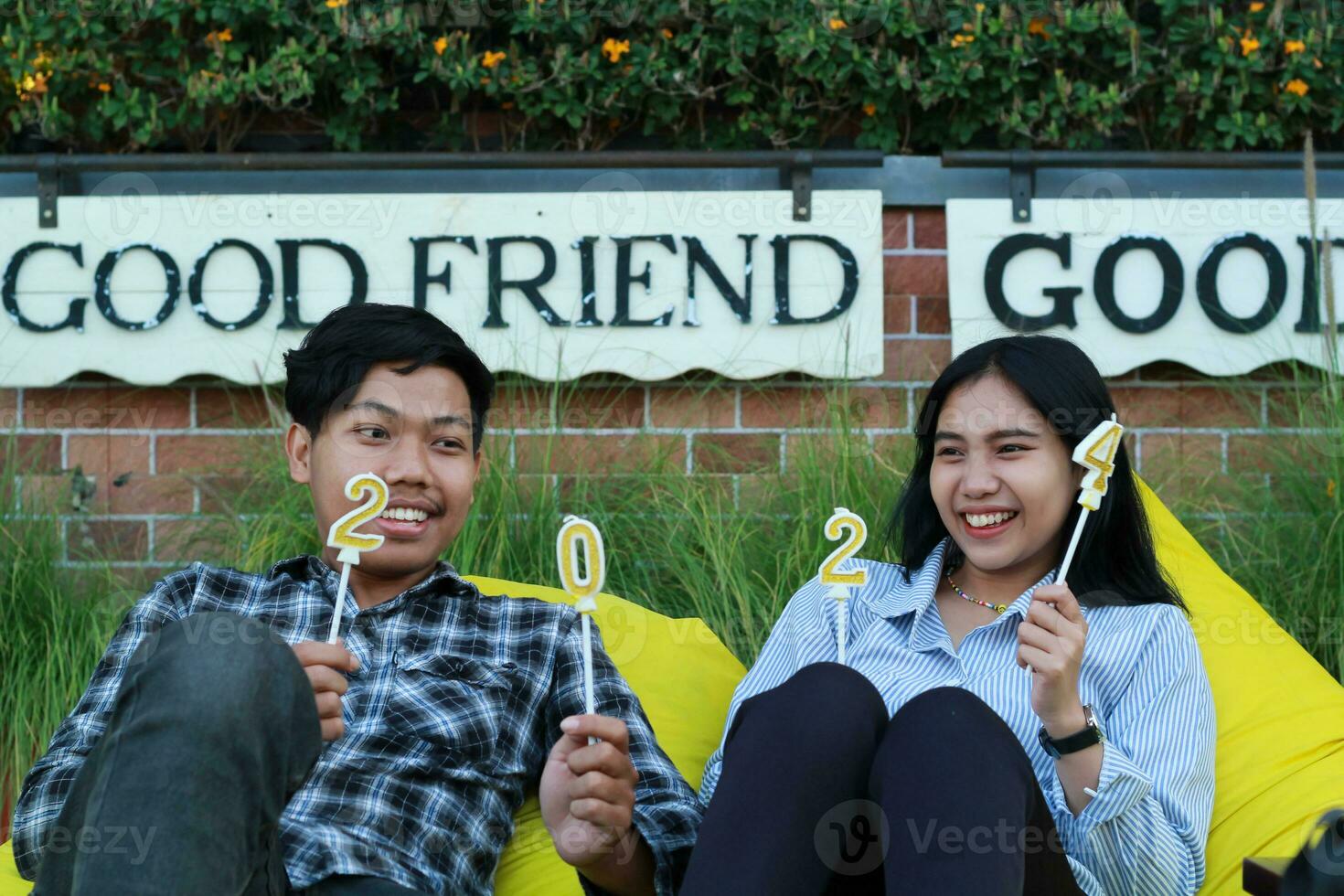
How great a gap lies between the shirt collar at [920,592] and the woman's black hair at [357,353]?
0.67m

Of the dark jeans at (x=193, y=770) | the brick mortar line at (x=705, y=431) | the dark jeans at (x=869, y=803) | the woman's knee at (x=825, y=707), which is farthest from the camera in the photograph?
the brick mortar line at (x=705, y=431)

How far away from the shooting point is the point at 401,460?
1952 mm

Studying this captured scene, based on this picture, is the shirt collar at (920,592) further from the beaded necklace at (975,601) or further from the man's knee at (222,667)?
the man's knee at (222,667)

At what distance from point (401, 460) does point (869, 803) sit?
2.52 ft

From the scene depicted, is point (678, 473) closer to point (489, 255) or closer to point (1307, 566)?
point (489, 255)

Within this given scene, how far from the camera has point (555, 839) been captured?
64.1 inches

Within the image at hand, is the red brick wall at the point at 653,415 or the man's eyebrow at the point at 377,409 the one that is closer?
the man's eyebrow at the point at 377,409

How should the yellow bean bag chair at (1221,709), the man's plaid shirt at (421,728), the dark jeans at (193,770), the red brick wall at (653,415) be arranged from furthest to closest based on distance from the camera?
the red brick wall at (653,415) → the yellow bean bag chair at (1221,709) → the man's plaid shirt at (421,728) → the dark jeans at (193,770)

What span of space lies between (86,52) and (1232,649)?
2.78 m

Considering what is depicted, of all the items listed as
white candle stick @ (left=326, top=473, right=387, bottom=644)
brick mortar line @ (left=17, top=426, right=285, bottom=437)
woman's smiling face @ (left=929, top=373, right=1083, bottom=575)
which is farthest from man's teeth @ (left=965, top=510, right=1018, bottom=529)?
brick mortar line @ (left=17, top=426, right=285, bottom=437)

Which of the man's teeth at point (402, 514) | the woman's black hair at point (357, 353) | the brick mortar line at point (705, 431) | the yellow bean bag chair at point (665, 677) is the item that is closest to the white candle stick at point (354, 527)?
the man's teeth at point (402, 514)

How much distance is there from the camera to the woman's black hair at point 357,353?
2004 mm

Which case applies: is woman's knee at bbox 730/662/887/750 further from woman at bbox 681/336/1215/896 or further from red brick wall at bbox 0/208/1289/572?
red brick wall at bbox 0/208/1289/572

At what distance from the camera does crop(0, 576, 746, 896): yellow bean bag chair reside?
197cm
